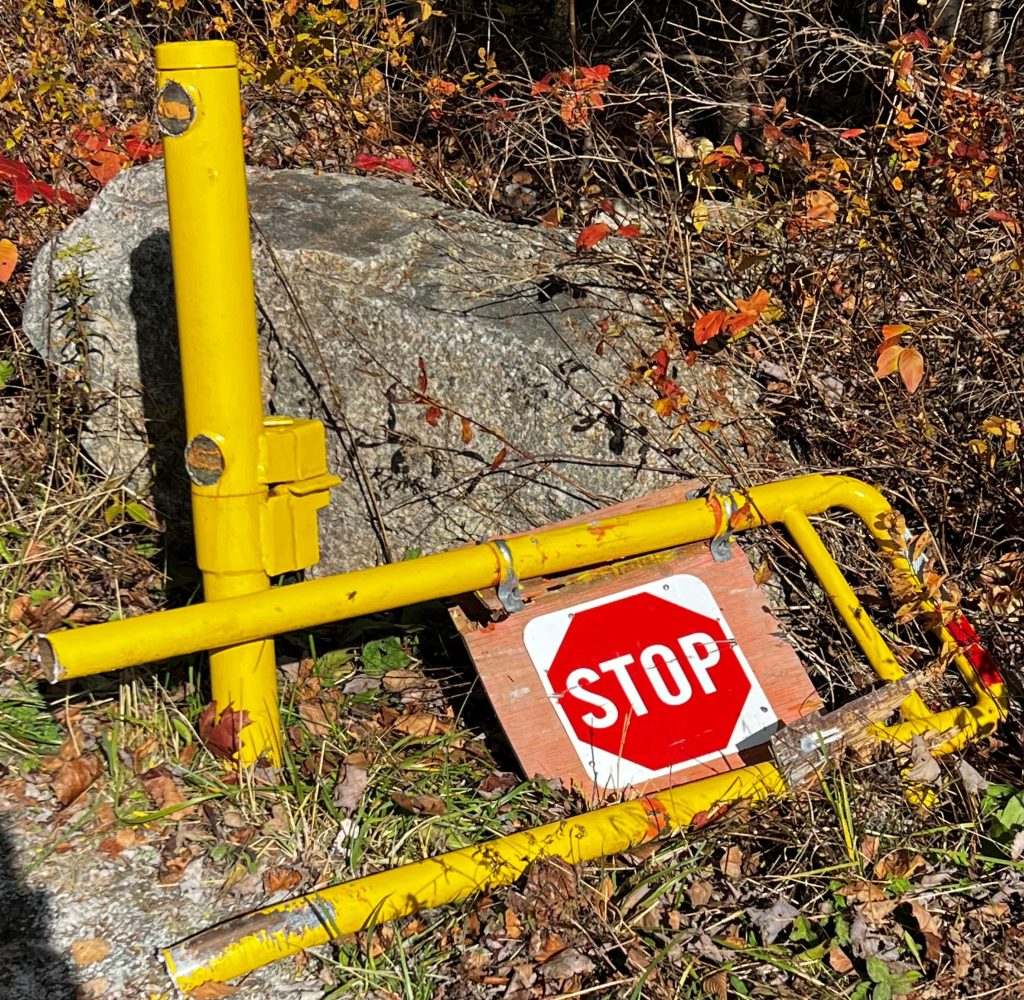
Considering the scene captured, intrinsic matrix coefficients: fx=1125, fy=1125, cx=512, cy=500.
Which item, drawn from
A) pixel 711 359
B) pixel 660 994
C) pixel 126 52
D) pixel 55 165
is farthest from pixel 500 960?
pixel 126 52

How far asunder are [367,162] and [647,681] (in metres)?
2.06

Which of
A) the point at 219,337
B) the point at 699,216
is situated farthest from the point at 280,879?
the point at 699,216

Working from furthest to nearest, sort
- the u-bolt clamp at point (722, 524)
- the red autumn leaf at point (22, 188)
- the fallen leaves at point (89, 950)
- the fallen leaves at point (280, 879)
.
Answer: the red autumn leaf at point (22, 188), the u-bolt clamp at point (722, 524), the fallen leaves at point (280, 879), the fallen leaves at point (89, 950)

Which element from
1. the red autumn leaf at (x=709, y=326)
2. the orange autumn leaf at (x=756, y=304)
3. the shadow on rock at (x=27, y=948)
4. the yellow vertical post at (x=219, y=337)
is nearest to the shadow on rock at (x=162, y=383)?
the yellow vertical post at (x=219, y=337)

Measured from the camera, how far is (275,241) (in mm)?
2939

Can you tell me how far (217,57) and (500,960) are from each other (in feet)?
5.75

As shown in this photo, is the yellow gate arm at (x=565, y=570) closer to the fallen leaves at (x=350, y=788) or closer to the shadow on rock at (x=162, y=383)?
the fallen leaves at (x=350, y=788)

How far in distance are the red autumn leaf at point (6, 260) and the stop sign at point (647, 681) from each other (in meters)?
1.77

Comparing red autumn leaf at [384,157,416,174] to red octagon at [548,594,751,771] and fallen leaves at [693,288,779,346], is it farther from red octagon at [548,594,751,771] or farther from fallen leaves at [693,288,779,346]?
red octagon at [548,594,751,771]

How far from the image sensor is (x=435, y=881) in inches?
82.7

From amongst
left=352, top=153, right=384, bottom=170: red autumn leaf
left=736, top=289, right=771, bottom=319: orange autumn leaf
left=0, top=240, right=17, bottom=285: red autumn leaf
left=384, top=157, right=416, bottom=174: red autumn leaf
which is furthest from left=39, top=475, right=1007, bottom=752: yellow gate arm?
left=352, top=153, right=384, bottom=170: red autumn leaf

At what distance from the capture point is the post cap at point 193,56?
79.4 inches

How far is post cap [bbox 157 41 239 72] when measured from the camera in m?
2.02

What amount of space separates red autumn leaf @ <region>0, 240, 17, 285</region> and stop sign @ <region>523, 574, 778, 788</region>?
69.5 inches
